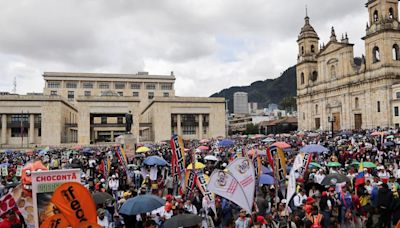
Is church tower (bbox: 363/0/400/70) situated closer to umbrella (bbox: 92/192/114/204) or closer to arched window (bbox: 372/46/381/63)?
arched window (bbox: 372/46/381/63)

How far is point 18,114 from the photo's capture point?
185 feet

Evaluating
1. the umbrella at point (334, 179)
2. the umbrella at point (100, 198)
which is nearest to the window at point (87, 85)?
the umbrella at point (100, 198)

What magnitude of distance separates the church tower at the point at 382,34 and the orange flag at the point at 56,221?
5586 centimetres

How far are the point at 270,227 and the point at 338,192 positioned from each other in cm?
337

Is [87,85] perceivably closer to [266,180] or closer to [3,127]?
[3,127]

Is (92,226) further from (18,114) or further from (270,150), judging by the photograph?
(18,114)

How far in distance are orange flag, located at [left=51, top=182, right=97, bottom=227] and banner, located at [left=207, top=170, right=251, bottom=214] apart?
2856 millimetres

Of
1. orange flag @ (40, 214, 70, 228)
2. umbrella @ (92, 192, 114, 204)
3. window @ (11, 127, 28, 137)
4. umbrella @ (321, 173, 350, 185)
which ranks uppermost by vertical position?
window @ (11, 127, 28, 137)

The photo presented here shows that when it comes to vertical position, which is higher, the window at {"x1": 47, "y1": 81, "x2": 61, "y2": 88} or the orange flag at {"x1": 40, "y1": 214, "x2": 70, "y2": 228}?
the window at {"x1": 47, "y1": 81, "x2": 61, "y2": 88}

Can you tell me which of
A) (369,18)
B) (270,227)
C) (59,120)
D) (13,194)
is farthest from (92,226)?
(369,18)

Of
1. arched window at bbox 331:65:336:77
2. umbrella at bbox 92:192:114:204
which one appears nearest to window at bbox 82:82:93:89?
arched window at bbox 331:65:336:77

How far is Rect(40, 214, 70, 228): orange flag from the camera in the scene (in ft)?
18.5

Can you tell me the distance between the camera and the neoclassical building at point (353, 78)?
5266 cm

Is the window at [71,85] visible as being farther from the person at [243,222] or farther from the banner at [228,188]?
the person at [243,222]
